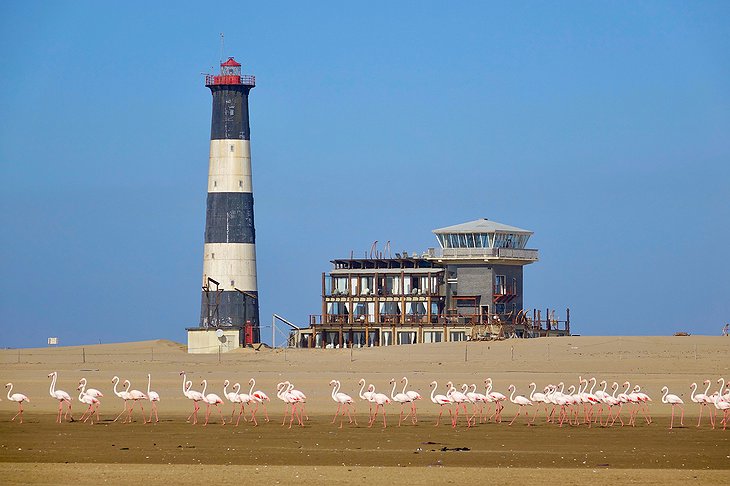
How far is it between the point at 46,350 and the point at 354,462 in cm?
4797

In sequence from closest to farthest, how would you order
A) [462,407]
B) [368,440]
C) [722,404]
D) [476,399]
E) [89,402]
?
[368,440] → [722,404] → [89,402] → [476,399] → [462,407]

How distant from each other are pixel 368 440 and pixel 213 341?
4066 cm

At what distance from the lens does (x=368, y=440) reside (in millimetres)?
28812

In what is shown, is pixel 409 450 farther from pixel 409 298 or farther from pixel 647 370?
pixel 409 298

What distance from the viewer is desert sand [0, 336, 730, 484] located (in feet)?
77.4

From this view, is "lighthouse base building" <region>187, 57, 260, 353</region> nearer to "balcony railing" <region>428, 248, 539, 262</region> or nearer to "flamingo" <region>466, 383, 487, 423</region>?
"balcony railing" <region>428, 248, 539, 262</region>

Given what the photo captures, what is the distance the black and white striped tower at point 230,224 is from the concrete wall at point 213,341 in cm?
38

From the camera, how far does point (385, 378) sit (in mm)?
46938

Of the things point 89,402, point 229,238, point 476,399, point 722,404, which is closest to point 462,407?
point 476,399

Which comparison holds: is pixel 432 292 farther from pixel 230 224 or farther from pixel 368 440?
pixel 368 440

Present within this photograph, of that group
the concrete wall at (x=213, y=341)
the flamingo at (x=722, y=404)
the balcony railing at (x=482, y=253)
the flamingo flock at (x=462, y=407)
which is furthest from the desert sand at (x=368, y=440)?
the balcony railing at (x=482, y=253)

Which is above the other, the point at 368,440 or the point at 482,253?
the point at 482,253

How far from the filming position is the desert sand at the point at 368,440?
23.6m

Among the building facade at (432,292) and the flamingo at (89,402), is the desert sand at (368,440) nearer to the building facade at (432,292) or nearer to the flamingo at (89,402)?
the flamingo at (89,402)
